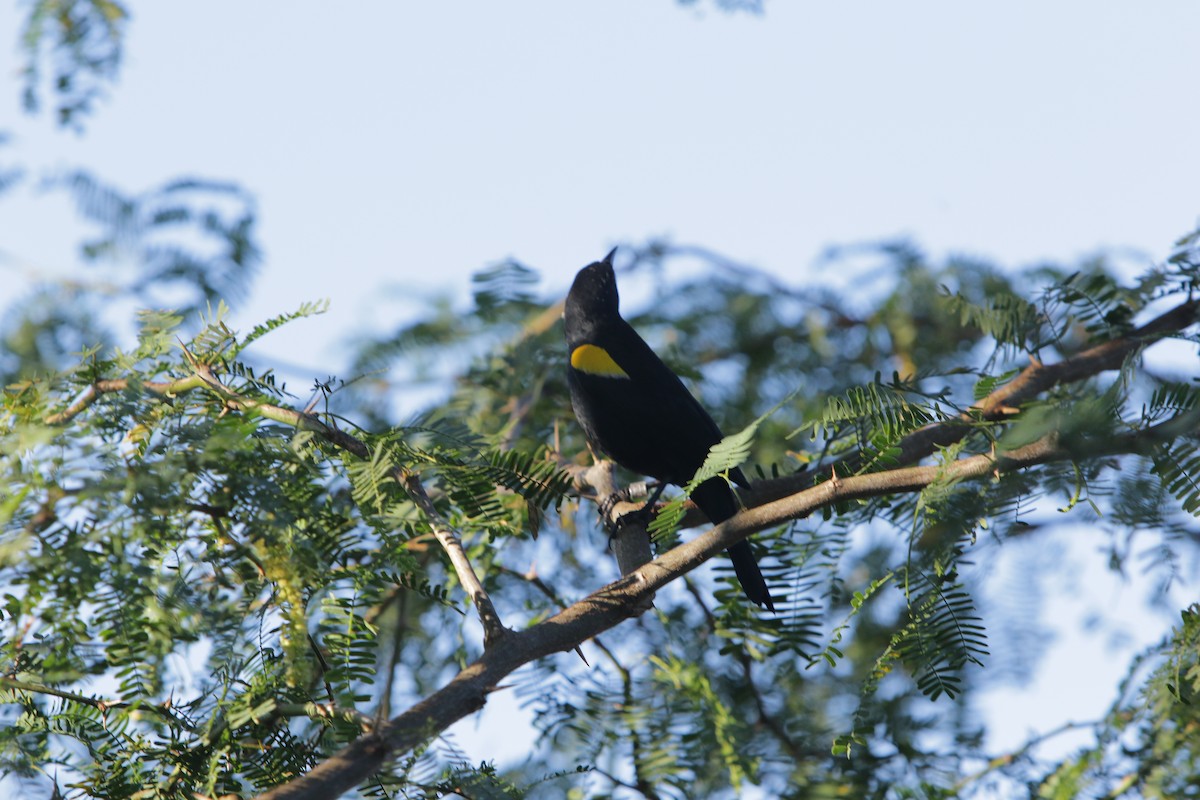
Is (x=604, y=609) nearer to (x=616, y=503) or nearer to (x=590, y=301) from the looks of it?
(x=616, y=503)

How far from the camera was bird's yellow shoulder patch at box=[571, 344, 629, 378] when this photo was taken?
14.0ft

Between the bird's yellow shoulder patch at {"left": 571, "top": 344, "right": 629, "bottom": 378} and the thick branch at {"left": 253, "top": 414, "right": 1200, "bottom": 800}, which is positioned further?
the bird's yellow shoulder patch at {"left": 571, "top": 344, "right": 629, "bottom": 378}

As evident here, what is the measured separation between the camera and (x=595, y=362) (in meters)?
4.39

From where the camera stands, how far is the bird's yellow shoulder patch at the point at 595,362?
428 centimetres

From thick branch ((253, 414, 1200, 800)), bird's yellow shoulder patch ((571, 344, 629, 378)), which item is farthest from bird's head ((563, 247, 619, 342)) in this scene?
thick branch ((253, 414, 1200, 800))

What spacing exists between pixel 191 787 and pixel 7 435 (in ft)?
2.49

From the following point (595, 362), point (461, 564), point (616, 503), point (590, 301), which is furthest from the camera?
point (590, 301)

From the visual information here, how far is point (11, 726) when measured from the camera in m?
1.96

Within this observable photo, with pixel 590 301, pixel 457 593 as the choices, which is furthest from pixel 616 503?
pixel 590 301

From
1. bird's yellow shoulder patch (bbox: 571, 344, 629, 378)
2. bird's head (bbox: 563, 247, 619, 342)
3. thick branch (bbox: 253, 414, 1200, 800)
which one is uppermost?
bird's head (bbox: 563, 247, 619, 342)

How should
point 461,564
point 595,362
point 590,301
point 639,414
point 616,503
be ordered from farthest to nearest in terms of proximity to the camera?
point 590,301 < point 595,362 < point 639,414 < point 616,503 < point 461,564

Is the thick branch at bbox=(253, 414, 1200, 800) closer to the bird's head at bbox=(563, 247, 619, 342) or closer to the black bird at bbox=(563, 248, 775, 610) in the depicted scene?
the black bird at bbox=(563, 248, 775, 610)

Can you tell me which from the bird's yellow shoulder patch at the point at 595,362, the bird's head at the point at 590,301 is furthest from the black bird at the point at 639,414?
the bird's head at the point at 590,301

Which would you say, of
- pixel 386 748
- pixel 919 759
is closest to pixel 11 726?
pixel 386 748
